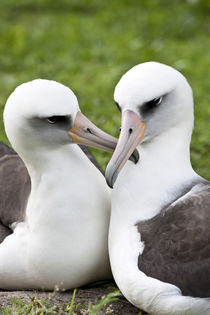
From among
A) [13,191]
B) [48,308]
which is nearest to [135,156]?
[13,191]

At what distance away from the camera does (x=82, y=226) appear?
468 cm

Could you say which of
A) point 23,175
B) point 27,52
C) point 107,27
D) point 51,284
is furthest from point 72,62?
point 51,284

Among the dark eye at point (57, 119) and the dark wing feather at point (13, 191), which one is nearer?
the dark eye at point (57, 119)

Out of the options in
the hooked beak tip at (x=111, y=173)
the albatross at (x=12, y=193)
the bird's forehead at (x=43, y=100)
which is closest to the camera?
the hooked beak tip at (x=111, y=173)

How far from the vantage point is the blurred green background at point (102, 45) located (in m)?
8.48

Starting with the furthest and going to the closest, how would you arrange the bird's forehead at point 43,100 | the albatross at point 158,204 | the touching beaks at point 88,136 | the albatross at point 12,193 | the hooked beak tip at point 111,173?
the albatross at point 12,193, the touching beaks at point 88,136, the bird's forehead at point 43,100, the hooked beak tip at point 111,173, the albatross at point 158,204

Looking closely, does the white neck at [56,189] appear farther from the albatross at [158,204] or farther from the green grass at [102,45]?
the green grass at [102,45]

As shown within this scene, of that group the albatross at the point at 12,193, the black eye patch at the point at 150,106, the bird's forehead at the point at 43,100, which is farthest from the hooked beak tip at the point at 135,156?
the albatross at the point at 12,193

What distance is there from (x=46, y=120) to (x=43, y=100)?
0.13 metres

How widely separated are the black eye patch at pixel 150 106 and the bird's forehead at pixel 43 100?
0.44m

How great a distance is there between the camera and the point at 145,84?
4453 millimetres

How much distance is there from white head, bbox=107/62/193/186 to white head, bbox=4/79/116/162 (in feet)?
0.67

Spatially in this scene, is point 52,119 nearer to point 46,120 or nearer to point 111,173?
point 46,120

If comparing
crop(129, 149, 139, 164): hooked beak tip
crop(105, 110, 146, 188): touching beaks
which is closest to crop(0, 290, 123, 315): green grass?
crop(105, 110, 146, 188): touching beaks
